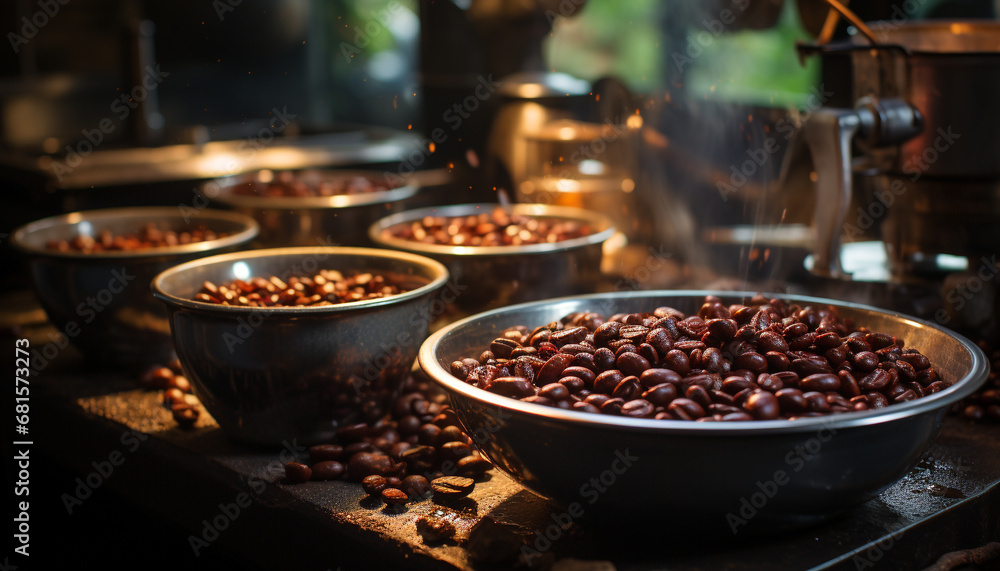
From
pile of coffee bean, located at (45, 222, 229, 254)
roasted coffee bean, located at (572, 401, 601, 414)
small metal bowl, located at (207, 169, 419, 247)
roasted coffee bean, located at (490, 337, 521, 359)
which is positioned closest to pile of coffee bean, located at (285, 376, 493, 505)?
roasted coffee bean, located at (490, 337, 521, 359)

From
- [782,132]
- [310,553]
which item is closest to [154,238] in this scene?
[310,553]

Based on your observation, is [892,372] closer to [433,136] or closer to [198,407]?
[198,407]

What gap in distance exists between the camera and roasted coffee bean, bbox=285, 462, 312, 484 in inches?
45.7

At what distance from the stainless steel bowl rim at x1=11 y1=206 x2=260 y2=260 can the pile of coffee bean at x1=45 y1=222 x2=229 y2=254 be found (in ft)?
0.12

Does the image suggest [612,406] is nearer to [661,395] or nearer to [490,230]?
[661,395]

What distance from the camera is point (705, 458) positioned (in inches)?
32.1

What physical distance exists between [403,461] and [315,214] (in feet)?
3.23

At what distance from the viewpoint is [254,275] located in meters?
1.49

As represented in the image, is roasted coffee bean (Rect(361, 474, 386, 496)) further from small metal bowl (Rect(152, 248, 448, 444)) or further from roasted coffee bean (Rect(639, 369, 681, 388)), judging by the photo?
roasted coffee bean (Rect(639, 369, 681, 388))

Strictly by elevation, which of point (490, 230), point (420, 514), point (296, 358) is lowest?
point (420, 514)

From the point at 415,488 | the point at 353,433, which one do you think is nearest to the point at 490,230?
the point at 353,433

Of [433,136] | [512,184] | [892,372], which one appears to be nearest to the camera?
[892,372]

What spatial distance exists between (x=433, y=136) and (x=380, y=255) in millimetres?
1259

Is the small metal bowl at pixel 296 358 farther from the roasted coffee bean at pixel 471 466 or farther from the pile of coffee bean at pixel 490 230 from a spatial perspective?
the pile of coffee bean at pixel 490 230
